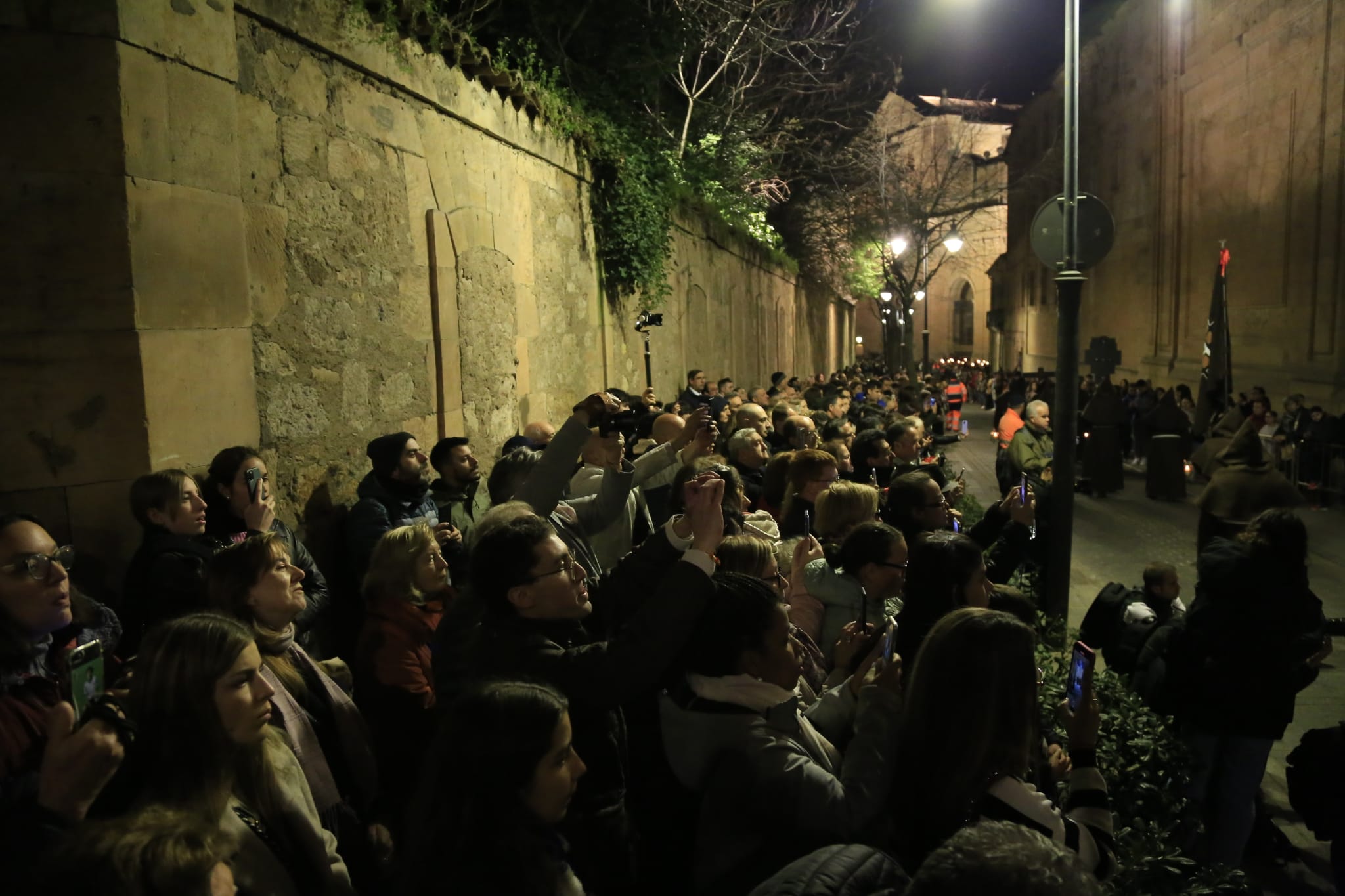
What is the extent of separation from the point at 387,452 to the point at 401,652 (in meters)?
1.63

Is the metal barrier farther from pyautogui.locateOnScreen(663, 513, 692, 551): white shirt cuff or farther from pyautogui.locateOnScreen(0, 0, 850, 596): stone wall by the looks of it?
pyautogui.locateOnScreen(663, 513, 692, 551): white shirt cuff

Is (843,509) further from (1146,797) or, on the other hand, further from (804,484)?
(1146,797)

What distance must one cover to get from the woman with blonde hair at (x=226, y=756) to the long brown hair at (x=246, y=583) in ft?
1.72

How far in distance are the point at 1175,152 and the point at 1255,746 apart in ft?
82.2

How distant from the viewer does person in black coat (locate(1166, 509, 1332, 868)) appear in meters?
4.07

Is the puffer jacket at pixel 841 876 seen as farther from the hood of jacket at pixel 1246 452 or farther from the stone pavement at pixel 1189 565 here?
the hood of jacket at pixel 1246 452

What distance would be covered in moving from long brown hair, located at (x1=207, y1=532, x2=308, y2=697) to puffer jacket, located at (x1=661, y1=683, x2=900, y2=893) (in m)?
1.15

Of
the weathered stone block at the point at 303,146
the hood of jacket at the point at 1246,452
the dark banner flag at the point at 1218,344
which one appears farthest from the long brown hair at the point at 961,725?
the dark banner flag at the point at 1218,344

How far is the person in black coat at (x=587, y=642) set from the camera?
98.1 inches

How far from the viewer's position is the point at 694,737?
7.77 feet

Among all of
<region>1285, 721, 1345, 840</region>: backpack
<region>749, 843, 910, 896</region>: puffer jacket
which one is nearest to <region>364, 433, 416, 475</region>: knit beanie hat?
<region>749, 843, 910, 896</region>: puffer jacket

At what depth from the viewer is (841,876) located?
1687 mm

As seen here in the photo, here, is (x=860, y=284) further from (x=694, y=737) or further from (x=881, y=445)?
(x=694, y=737)

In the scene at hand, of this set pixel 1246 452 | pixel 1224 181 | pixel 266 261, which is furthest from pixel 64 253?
pixel 1224 181
